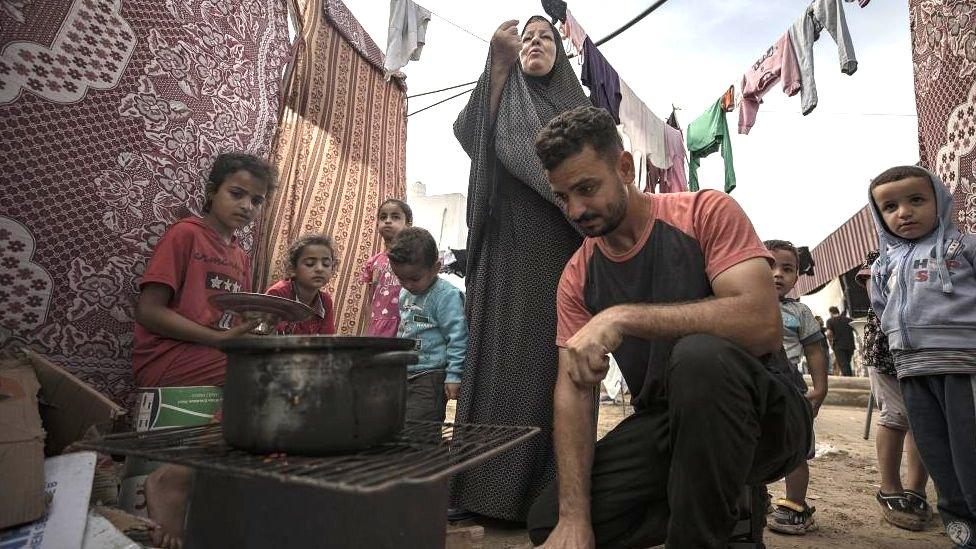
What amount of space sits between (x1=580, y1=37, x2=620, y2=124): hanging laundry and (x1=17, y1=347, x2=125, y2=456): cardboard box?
432 cm

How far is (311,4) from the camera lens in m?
4.18

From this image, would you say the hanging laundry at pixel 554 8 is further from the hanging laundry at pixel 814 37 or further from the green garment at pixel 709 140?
the green garment at pixel 709 140

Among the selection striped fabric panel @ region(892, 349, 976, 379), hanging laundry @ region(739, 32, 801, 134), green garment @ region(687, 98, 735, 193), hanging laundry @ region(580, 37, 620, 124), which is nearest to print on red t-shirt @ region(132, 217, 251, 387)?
striped fabric panel @ region(892, 349, 976, 379)

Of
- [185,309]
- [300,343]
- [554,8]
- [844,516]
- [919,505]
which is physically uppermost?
[554,8]

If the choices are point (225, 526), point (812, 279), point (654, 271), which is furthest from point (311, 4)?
point (812, 279)

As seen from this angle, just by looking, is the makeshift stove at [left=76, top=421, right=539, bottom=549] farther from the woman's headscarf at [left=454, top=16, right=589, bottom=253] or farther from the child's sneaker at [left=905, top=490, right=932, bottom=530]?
the child's sneaker at [left=905, top=490, right=932, bottom=530]

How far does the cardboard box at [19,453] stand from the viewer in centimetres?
133

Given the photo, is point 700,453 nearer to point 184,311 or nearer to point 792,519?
point 792,519

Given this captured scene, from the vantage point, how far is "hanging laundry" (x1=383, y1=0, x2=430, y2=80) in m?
4.86

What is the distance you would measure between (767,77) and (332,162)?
5.15 m

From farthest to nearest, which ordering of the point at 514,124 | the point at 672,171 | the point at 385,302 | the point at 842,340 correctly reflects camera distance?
the point at 842,340 → the point at 672,171 → the point at 385,302 → the point at 514,124

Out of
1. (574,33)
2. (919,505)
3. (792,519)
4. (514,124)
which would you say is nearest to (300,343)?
(514,124)

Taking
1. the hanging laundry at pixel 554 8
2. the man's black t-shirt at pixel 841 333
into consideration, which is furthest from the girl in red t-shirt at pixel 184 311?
the man's black t-shirt at pixel 841 333

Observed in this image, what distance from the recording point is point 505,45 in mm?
2551
